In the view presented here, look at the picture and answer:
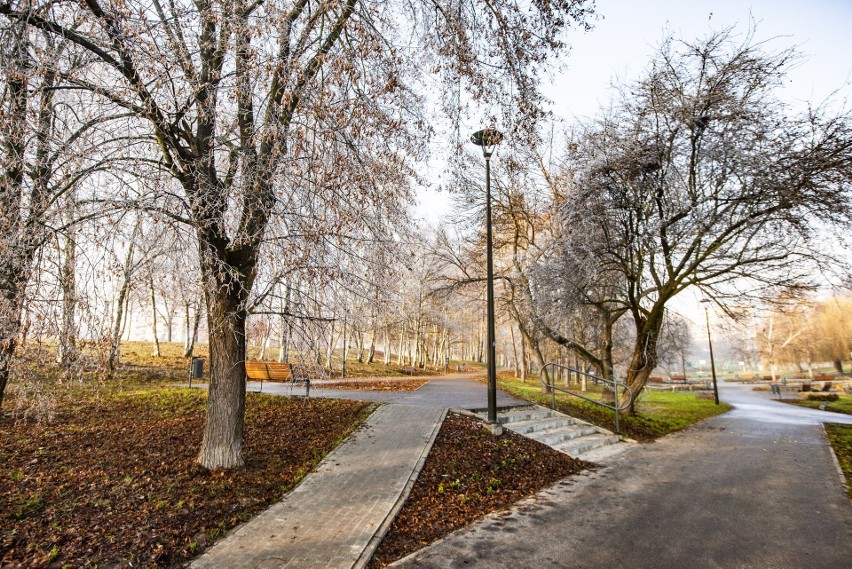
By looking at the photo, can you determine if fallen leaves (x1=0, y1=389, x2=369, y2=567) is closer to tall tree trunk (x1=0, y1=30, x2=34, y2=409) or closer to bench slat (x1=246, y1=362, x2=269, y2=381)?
tall tree trunk (x1=0, y1=30, x2=34, y2=409)

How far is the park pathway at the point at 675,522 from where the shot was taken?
4.10 m

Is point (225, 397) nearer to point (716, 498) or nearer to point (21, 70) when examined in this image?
point (21, 70)

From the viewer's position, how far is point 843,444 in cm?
969

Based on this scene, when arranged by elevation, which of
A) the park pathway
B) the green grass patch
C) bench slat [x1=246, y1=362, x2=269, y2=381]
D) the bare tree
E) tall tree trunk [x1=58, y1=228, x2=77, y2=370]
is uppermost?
the bare tree

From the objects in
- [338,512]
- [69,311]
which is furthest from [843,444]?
[69,311]

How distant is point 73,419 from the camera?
8.03 meters

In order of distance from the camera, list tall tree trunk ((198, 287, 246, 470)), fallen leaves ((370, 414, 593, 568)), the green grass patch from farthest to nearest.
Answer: the green grass patch
tall tree trunk ((198, 287, 246, 470))
fallen leaves ((370, 414, 593, 568))

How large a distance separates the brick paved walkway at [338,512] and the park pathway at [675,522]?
0.76 metres

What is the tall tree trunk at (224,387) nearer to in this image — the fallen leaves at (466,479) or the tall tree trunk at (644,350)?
the fallen leaves at (466,479)

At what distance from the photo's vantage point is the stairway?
8336mm

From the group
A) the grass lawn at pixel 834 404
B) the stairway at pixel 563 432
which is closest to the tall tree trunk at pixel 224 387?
the stairway at pixel 563 432

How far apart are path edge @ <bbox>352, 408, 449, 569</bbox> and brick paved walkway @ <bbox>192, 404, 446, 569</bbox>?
0.4 inches

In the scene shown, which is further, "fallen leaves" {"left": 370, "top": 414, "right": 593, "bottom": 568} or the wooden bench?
the wooden bench

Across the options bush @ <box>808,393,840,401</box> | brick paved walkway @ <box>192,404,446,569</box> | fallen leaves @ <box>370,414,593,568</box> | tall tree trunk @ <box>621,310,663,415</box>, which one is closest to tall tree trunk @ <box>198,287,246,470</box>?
brick paved walkway @ <box>192,404,446,569</box>
